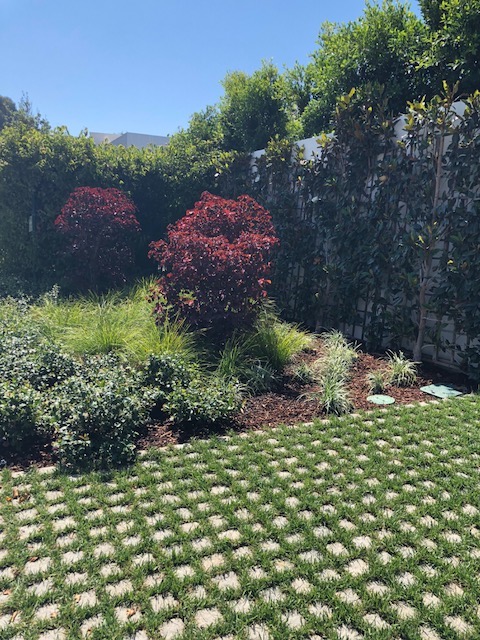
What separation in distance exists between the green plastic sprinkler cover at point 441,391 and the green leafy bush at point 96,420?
2877 millimetres

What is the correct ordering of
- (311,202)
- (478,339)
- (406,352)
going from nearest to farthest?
(478,339)
(406,352)
(311,202)

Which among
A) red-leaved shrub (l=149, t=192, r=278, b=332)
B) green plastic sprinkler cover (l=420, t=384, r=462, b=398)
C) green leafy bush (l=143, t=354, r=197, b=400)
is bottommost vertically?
green plastic sprinkler cover (l=420, t=384, r=462, b=398)

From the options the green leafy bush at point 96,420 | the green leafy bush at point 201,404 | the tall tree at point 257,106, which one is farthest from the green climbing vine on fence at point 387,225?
the green leafy bush at point 96,420

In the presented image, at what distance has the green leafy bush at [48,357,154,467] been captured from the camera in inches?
122

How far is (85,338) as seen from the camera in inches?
200

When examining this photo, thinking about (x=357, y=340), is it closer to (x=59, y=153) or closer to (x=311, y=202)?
(x=311, y=202)

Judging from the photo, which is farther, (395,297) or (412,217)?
(395,297)

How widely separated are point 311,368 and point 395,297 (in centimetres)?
168

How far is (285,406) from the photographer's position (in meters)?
4.25

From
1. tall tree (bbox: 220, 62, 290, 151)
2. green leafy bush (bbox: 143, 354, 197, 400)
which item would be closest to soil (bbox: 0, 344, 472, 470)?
green leafy bush (bbox: 143, 354, 197, 400)

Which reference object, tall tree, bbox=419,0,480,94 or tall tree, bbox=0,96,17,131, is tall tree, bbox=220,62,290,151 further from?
tall tree, bbox=0,96,17,131

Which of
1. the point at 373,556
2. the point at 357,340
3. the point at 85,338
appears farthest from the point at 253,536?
the point at 357,340

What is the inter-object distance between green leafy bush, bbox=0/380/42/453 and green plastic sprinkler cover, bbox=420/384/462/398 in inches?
145

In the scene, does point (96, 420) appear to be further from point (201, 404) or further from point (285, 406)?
point (285, 406)
